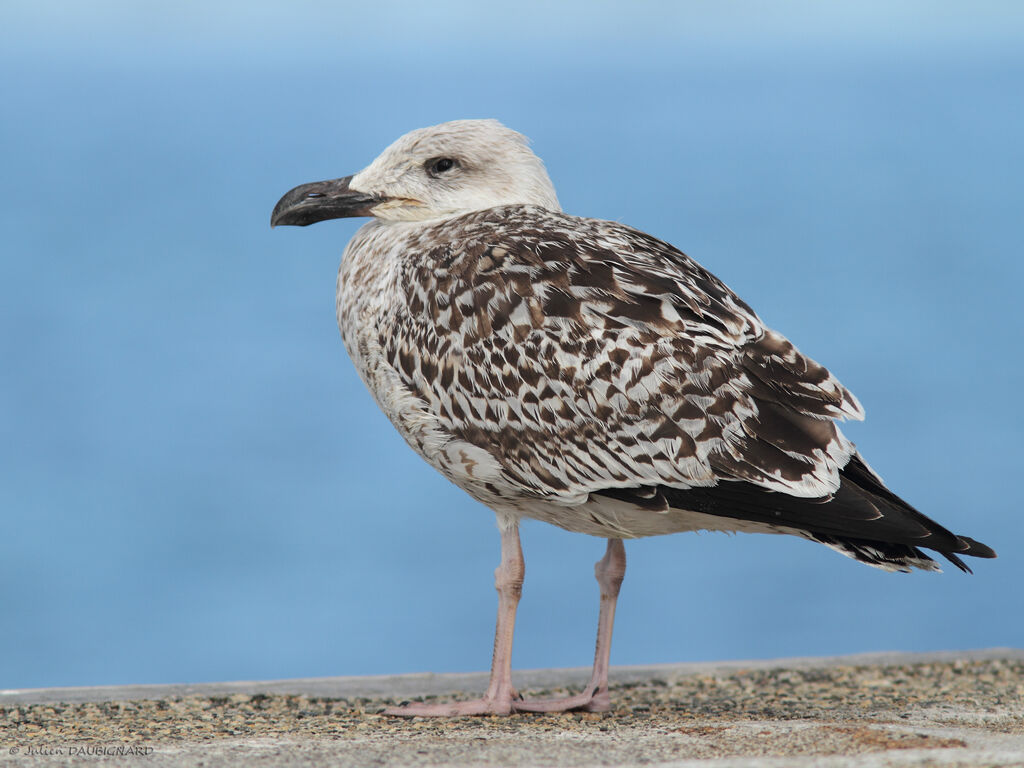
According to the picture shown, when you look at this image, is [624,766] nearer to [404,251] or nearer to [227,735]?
[227,735]

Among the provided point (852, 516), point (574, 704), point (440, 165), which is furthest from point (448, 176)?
point (852, 516)

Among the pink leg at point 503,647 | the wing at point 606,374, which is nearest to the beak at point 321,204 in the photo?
the wing at point 606,374

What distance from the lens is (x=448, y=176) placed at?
742 cm

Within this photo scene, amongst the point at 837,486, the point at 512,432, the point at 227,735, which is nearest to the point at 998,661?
the point at 837,486

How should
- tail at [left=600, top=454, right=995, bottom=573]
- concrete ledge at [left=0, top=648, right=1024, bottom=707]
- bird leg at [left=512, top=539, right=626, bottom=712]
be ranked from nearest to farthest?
tail at [left=600, top=454, right=995, bottom=573] → bird leg at [left=512, top=539, right=626, bottom=712] → concrete ledge at [left=0, top=648, right=1024, bottom=707]

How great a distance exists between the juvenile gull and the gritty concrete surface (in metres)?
0.74

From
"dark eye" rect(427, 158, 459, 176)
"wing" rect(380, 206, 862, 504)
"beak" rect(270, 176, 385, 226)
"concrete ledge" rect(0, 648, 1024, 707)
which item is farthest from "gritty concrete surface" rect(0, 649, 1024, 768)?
"dark eye" rect(427, 158, 459, 176)

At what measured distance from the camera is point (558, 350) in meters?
5.95

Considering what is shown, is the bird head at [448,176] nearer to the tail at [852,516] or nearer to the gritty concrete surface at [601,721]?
the tail at [852,516]

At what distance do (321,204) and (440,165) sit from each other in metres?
0.78

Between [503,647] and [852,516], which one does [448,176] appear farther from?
[852,516]

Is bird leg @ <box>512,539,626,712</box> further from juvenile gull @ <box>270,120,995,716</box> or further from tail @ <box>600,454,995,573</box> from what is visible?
tail @ <box>600,454,995,573</box>

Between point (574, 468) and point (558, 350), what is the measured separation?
572 mm

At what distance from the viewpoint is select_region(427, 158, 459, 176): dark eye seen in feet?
24.4
